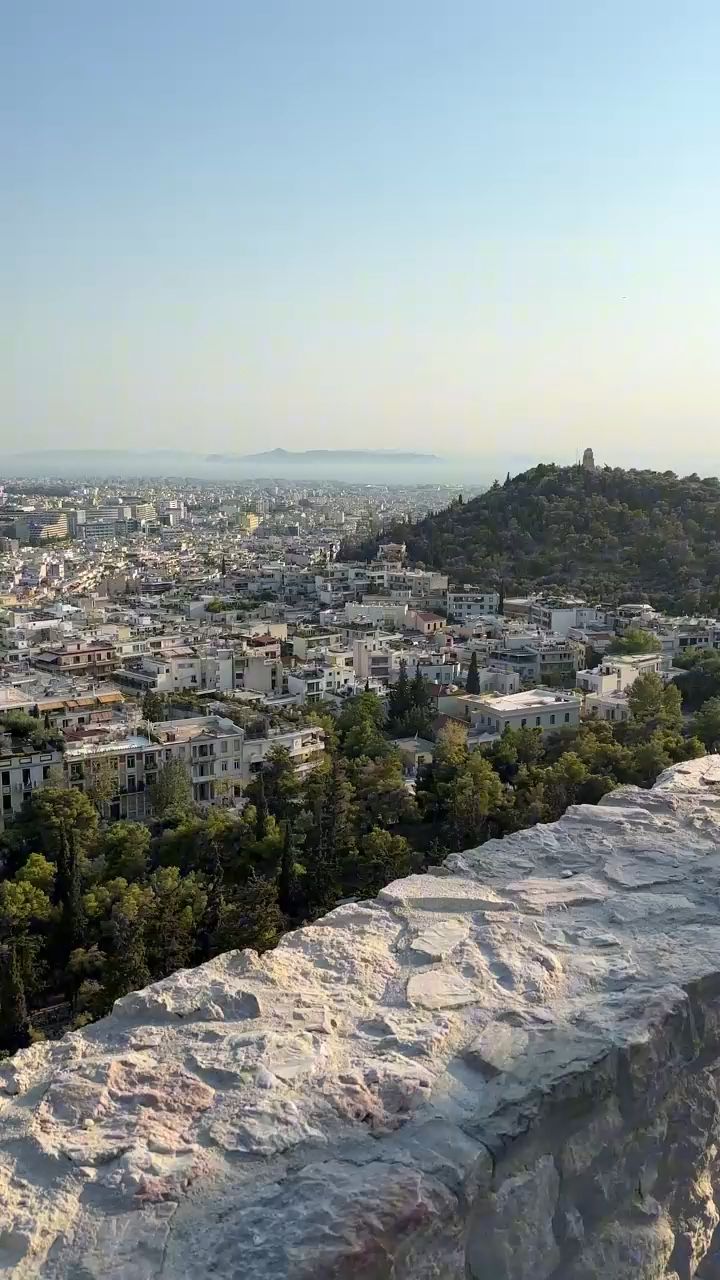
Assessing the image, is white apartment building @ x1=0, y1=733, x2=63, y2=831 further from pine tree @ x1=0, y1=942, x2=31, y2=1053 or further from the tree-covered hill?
the tree-covered hill

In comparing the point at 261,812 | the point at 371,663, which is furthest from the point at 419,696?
the point at 261,812

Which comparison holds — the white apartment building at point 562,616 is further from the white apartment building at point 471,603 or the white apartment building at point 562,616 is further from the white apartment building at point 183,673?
the white apartment building at point 183,673

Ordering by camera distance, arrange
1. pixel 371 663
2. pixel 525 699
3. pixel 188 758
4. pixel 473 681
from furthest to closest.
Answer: pixel 371 663 < pixel 473 681 < pixel 525 699 < pixel 188 758

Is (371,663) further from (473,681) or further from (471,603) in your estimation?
(471,603)

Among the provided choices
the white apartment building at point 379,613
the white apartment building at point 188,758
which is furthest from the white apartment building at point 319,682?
the white apartment building at point 379,613

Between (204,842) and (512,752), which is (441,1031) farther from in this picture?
(512,752)

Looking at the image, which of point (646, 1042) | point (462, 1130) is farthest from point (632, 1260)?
point (462, 1130)
